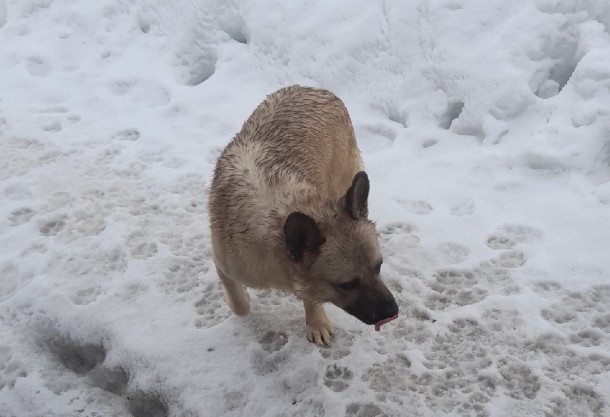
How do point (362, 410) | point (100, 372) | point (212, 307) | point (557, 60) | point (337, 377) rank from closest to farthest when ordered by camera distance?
point (362, 410) → point (337, 377) → point (100, 372) → point (212, 307) → point (557, 60)

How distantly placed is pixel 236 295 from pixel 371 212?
2.03 m

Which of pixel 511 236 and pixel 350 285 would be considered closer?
pixel 350 285

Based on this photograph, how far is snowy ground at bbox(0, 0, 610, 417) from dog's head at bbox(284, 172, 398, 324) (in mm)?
797

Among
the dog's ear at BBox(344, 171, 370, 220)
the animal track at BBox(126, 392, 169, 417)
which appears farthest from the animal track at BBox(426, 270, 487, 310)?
the animal track at BBox(126, 392, 169, 417)

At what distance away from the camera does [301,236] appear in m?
3.57

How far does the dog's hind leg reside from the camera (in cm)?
451

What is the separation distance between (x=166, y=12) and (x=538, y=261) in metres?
7.88

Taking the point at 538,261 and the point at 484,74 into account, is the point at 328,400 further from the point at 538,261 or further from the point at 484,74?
the point at 484,74

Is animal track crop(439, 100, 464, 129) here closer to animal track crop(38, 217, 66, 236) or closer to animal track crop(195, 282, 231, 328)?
animal track crop(195, 282, 231, 328)

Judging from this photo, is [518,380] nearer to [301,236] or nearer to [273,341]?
[273,341]

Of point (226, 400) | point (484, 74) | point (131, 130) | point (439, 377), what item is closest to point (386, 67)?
point (484, 74)

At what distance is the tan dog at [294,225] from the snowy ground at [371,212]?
686 millimetres

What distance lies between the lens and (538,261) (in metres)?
5.09

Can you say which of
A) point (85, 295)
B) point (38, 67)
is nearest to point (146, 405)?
point (85, 295)
